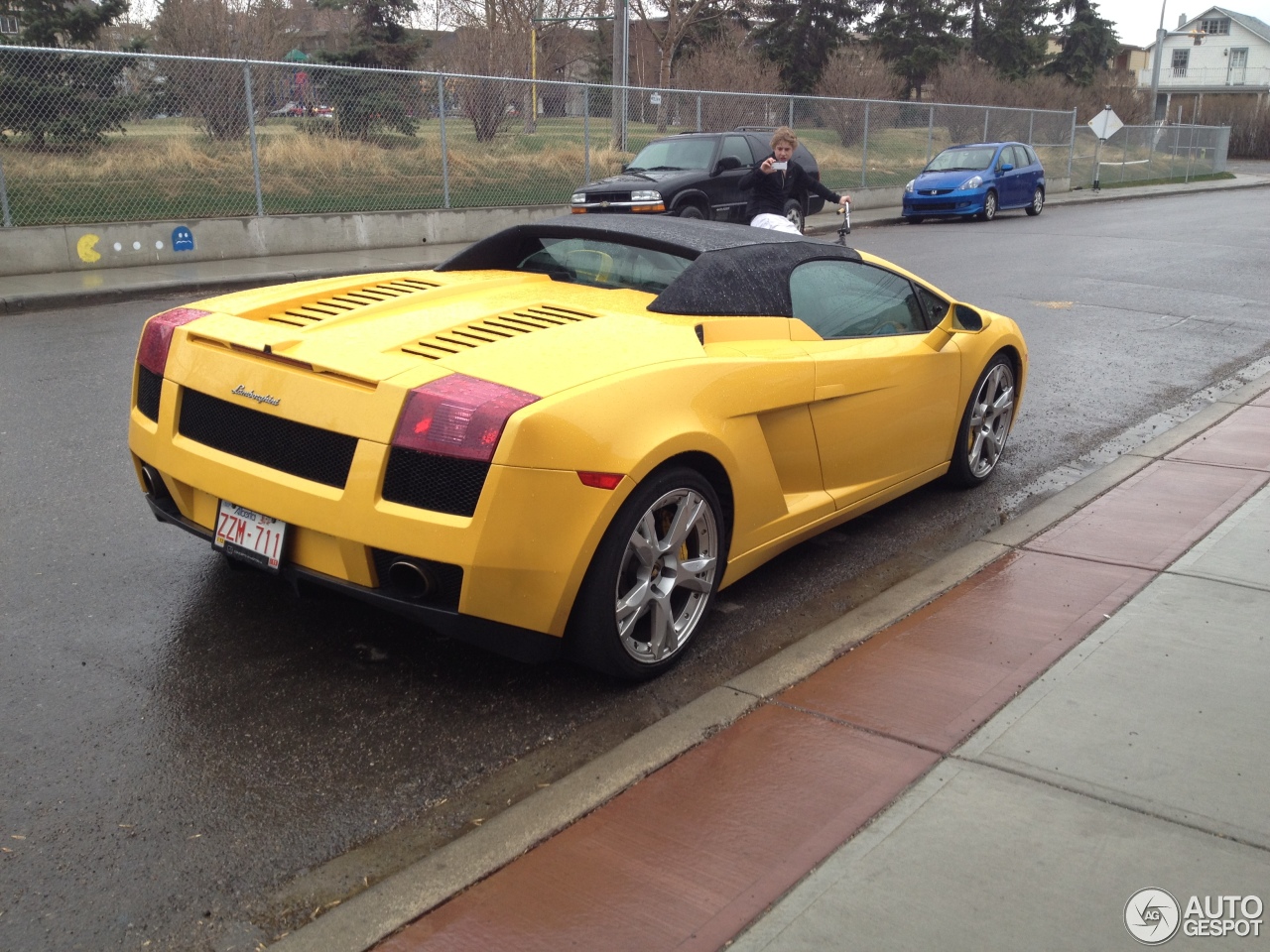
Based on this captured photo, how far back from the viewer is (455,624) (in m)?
3.48

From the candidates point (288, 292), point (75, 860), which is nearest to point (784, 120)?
point (288, 292)

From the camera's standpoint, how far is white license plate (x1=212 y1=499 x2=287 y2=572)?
12.1 ft

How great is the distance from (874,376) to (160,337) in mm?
2800

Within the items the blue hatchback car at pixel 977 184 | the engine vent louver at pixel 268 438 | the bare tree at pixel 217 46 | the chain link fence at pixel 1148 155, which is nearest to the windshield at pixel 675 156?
the bare tree at pixel 217 46

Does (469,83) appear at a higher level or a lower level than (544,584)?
higher

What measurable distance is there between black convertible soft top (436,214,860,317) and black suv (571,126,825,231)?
11006 millimetres

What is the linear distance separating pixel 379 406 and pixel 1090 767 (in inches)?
90.4

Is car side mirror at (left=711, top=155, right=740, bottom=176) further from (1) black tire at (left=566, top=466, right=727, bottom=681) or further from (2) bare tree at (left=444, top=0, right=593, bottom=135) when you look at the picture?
(1) black tire at (left=566, top=466, right=727, bottom=681)

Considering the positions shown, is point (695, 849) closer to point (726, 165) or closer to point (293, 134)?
point (726, 165)

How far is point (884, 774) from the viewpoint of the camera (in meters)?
3.31

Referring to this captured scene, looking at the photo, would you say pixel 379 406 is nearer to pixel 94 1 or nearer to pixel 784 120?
pixel 94 1

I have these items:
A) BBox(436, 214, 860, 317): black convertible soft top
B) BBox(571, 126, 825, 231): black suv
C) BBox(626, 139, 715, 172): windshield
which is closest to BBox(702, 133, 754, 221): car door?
BBox(571, 126, 825, 231): black suv

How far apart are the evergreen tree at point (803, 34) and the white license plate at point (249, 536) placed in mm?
51581

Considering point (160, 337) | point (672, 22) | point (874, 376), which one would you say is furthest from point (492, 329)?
point (672, 22)
